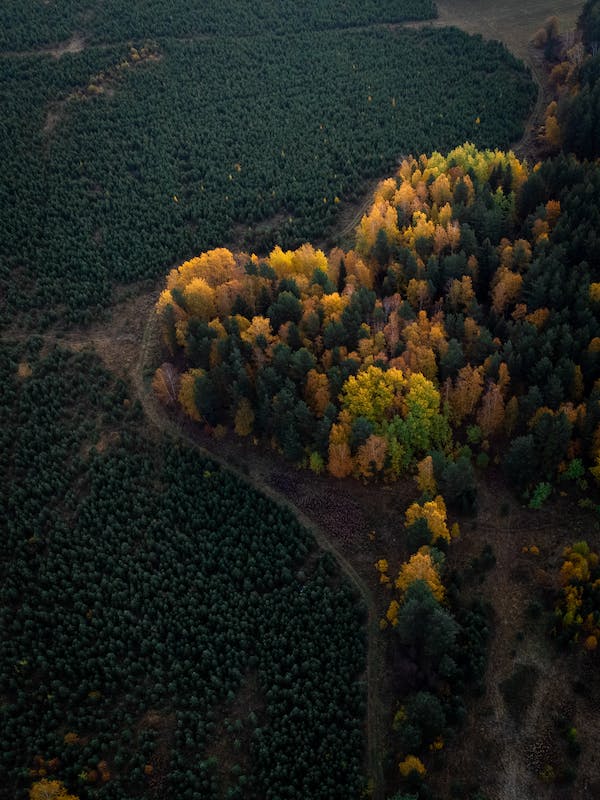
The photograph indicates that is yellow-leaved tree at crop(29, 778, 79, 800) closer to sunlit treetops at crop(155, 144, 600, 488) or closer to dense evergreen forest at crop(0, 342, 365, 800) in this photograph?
dense evergreen forest at crop(0, 342, 365, 800)

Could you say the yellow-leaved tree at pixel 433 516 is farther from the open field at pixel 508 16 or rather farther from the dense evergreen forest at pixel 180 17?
the dense evergreen forest at pixel 180 17

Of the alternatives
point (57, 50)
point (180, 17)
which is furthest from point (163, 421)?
point (180, 17)

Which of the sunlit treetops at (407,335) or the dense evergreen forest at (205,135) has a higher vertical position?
the dense evergreen forest at (205,135)

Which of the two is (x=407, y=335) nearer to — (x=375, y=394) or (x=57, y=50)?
(x=375, y=394)

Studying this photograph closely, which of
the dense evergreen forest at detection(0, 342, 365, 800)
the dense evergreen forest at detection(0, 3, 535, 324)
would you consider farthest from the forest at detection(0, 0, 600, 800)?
the dense evergreen forest at detection(0, 3, 535, 324)

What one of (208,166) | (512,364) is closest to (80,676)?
(512,364)

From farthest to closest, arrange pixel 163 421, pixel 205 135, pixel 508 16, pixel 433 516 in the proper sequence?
1. pixel 508 16
2. pixel 205 135
3. pixel 163 421
4. pixel 433 516

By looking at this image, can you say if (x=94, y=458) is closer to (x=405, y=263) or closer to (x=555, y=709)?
(x=405, y=263)

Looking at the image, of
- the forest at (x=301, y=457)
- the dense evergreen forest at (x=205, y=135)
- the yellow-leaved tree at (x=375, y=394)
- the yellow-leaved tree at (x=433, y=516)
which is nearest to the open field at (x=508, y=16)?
the dense evergreen forest at (x=205, y=135)
